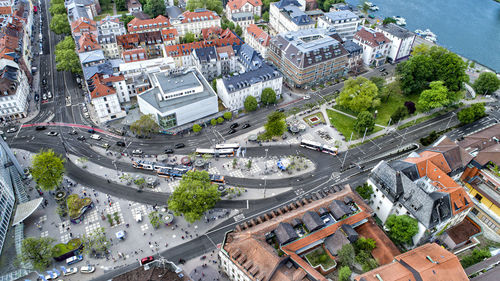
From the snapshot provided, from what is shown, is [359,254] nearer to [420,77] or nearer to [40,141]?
[420,77]

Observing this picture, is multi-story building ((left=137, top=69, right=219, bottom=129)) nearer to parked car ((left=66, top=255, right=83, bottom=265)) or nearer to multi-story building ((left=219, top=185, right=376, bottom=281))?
parked car ((left=66, top=255, right=83, bottom=265))

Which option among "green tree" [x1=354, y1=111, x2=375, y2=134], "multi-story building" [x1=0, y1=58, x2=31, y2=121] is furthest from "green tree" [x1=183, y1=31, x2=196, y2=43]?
"green tree" [x1=354, y1=111, x2=375, y2=134]

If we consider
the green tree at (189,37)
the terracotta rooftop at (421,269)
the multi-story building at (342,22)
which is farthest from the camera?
the multi-story building at (342,22)

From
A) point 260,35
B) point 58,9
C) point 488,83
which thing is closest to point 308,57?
point 260,35

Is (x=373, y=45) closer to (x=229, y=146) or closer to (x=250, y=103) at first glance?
(x=250, y=103)

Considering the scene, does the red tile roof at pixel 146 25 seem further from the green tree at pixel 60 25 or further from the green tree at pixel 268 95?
the green tree at pixel 268 95

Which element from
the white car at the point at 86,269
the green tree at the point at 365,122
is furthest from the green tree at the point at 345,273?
the white car at the point at 86,269
